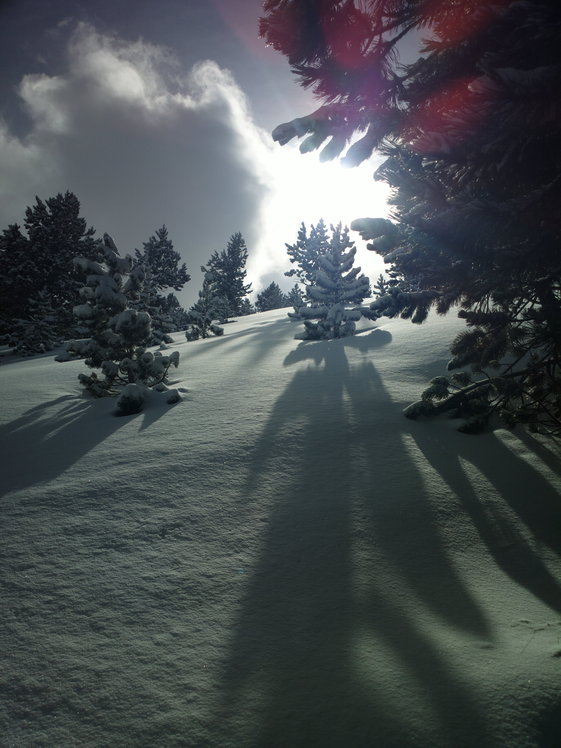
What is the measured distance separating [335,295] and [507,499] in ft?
42.8

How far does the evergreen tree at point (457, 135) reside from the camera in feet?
7.81

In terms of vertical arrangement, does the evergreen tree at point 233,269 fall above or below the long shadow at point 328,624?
above

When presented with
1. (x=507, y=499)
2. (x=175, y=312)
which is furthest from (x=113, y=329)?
(x=175, y=312)

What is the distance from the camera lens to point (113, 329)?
7797mm

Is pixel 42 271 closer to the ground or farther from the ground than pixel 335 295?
farther from the ground

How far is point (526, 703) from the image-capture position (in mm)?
Result: 1535

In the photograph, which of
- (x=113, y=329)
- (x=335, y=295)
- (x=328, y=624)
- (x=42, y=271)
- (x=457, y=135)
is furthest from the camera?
(x=42, y=271)

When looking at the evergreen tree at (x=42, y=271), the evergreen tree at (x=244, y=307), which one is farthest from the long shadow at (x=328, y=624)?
the evergreen tree at (x=244, y=307)

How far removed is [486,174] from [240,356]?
8047 millimetres

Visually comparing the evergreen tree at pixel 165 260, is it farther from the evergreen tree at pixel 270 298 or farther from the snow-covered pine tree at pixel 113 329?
the snow-covered pine tree at pixel 113 329

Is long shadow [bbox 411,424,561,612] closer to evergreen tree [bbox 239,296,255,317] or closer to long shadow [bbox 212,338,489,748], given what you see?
long shadow [bbox 212,338,489,748]

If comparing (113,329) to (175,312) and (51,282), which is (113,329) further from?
(175,312)

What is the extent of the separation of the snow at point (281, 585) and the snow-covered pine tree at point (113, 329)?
2.37 meters

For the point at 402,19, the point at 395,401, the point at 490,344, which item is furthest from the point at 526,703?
the point at 402,19
